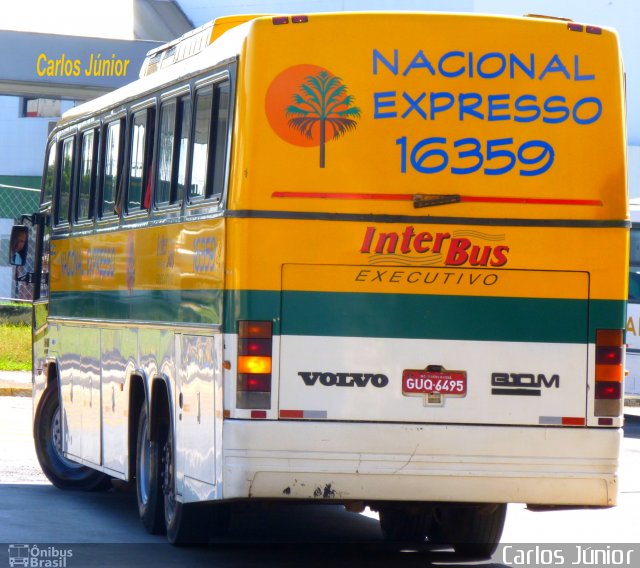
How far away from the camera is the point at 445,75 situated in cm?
870

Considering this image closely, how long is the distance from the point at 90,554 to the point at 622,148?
4.02 m

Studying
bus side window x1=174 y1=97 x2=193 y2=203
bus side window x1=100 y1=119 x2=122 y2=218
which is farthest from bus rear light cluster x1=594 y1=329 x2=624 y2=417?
bus side window x1=100 y1=119 x2=122 y2=218

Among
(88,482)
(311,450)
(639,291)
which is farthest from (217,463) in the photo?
→ (639,291)

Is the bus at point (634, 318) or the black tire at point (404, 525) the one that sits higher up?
the bus at point (634, 318)

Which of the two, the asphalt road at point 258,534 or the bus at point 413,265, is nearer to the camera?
Result: the bus at point 413,265

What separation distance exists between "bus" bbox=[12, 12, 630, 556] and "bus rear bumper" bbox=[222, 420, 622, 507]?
11 mm

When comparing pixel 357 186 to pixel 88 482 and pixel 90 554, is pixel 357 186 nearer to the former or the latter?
pixel 90 554

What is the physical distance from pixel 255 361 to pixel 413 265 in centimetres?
102

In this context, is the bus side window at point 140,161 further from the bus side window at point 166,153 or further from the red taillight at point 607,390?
the red taillight at point 607,390

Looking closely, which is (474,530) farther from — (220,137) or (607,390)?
(220,137)

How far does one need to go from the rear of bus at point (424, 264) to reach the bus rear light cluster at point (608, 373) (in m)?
0.01

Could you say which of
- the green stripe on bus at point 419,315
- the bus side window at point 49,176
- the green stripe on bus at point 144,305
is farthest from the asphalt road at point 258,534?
the bus side window at point 49,176

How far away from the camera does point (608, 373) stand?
8750mm

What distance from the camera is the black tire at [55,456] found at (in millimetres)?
13164
